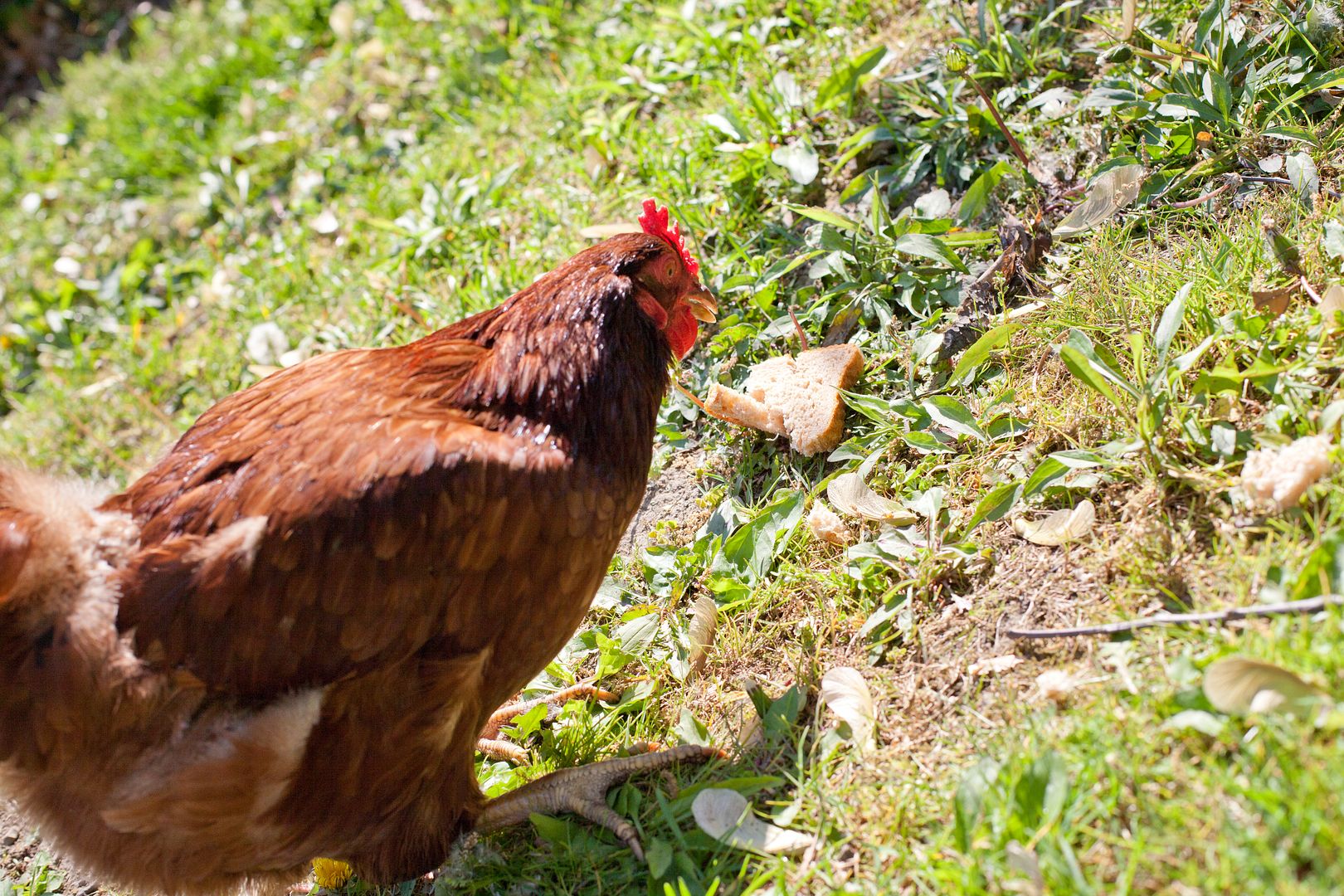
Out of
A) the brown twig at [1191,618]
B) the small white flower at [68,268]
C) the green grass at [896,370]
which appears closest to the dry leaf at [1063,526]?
the green grass at [896,370]

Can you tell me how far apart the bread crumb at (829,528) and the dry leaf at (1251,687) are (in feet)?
3.68

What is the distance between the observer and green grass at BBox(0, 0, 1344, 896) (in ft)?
6.64

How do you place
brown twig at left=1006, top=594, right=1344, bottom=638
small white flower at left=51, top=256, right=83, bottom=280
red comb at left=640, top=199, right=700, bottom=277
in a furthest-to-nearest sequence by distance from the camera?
small white flower at left=51, top=256, right=83, bottom=280
red comb at left=640, top=199, right=700, bottom=277
brown twig at left=1006, top=594, right=1344, bottom=638

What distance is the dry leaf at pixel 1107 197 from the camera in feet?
10.00

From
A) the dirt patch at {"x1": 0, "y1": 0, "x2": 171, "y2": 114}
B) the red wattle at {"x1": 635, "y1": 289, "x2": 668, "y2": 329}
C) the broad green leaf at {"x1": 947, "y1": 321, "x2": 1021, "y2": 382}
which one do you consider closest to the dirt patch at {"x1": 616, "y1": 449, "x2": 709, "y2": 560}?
the red wattle at {"x1": 635, "y1": 289, "x2": 668, "y2": 329}

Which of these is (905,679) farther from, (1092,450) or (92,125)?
(92,125)

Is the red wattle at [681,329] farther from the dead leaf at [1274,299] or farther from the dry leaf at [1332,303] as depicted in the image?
the dry leaf at [1332,303]

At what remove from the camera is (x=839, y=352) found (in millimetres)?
3184

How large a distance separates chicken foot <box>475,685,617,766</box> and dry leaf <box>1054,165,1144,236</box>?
1.99 m

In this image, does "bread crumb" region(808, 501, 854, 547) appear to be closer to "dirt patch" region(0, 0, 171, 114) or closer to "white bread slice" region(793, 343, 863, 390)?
"white bread slice" region(793, 343, 863, 390)

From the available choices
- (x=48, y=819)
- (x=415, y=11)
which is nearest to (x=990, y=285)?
(x=48, y=819)

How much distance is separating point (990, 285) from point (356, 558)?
82.4 inches

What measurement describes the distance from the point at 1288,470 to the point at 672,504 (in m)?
1.79

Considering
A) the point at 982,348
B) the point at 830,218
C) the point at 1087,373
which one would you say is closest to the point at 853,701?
the point at 1087,373
